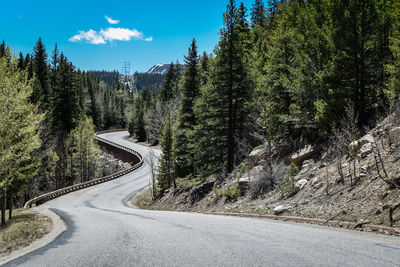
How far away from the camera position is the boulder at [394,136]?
10.8 metres

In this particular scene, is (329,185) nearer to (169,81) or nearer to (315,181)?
(315,181)

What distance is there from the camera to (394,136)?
11.1 m

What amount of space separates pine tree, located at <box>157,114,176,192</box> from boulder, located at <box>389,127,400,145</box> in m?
20.9

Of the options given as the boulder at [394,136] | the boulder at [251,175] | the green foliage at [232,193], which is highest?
the boulder at [394,136]

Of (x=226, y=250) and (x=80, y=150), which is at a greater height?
(x=226, y=250)

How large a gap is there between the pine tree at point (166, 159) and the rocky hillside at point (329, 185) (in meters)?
9.69

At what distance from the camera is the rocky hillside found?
855cm

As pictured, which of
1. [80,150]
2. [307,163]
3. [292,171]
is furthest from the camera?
[80,150]

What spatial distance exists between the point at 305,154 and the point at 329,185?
5328 mm

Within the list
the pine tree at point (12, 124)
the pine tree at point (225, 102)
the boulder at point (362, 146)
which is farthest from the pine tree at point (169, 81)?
the boulder at point (362, 146)

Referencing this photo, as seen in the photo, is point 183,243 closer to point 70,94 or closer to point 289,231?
point 289,231

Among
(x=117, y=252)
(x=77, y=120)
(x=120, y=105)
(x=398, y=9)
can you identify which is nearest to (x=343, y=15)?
(x=398, y=9)

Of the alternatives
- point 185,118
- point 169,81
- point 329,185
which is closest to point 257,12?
point 169,81

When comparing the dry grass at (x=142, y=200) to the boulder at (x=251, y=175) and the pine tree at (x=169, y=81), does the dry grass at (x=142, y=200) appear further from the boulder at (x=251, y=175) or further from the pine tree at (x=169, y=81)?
the pine tree at (x=169, y=81)
